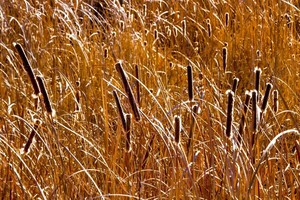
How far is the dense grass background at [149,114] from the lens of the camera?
5.01ft

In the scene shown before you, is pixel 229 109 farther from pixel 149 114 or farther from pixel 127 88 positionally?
pixel 149 114

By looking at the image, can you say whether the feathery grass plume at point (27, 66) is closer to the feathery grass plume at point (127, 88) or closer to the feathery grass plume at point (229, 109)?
the feathery grass plume at point (127, 88)

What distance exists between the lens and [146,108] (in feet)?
7.26

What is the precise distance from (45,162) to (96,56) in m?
1.25

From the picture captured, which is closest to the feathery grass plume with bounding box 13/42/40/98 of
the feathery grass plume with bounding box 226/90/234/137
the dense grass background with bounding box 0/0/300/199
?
the dense grass background with bounding box 0/0/300/199

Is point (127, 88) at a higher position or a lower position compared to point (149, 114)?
higher

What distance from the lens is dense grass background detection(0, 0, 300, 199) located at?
1.53 metres

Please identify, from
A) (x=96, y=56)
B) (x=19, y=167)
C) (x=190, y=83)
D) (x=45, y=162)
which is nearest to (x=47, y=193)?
(x=19, y=167)

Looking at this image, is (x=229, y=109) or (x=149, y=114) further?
(x=149, y=114)

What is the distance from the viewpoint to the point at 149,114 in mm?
1954

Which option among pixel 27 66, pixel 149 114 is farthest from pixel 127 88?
pixel 149 114

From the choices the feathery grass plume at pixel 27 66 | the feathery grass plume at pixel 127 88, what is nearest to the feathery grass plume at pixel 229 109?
the feathery grass plume at pixel 127 88

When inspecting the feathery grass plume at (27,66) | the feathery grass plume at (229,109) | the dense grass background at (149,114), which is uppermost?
the feathery grass plume at (27,66)

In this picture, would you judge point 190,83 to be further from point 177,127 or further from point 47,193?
point 47,193
